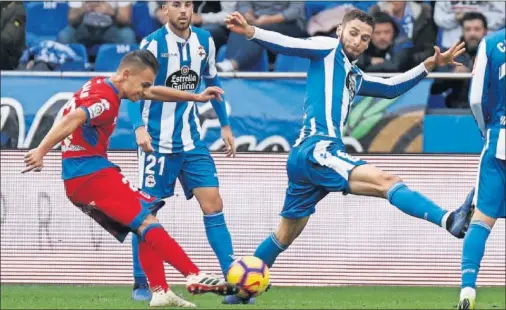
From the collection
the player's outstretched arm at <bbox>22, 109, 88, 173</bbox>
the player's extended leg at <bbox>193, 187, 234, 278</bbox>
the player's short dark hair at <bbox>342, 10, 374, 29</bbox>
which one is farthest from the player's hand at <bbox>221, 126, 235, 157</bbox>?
the player's outstretched arm at <bbox>22, 109, 88, 173</bbox>

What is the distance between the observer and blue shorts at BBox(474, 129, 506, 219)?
847cm

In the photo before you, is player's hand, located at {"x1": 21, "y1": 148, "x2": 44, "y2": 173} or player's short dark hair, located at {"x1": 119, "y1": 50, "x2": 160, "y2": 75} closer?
player's hand, located at {"x1": 21, "y1": 148, "x2": 44, "y2": 173}

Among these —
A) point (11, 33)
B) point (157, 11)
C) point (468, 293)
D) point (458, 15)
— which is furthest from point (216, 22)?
point (468, 293)

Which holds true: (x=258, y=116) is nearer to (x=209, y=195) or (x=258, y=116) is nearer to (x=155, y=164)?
(x=155, y=164)

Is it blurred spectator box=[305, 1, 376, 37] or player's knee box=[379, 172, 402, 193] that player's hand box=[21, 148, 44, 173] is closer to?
player's knee box=[379, 172, 402, 193]

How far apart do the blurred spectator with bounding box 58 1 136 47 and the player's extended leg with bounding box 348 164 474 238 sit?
605 centimetres

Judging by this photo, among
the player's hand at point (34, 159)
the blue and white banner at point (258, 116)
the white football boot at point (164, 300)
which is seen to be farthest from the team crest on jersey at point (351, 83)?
the blue and white banner at point (258, 116)

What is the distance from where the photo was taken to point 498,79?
848cm

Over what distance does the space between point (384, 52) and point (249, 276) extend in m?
5.89

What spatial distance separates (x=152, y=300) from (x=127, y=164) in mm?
3164

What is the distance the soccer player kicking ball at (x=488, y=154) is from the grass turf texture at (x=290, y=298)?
1.29m

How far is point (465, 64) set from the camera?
13656mm

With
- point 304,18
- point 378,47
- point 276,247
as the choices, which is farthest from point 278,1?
point 276,247

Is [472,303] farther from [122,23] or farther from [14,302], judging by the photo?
[122,23]
